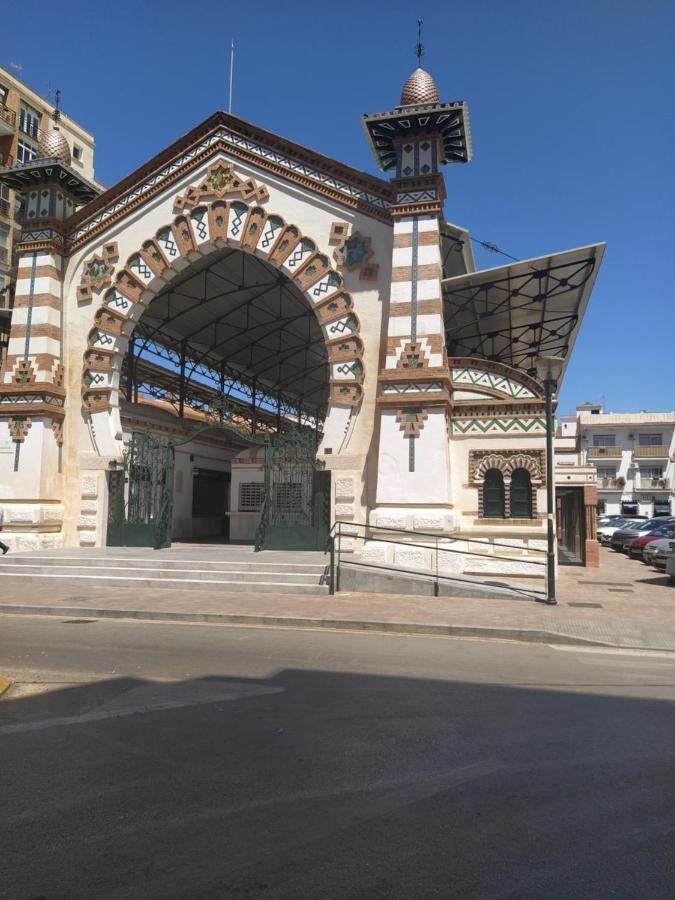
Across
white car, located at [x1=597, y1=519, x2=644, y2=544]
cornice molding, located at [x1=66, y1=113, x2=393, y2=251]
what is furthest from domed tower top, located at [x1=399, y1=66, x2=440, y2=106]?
white car, located at [x1=597, y1=519, x2=644, y2=544]

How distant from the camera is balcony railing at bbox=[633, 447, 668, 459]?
65.1 m

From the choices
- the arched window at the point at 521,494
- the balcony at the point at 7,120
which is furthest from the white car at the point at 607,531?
the balcony at the point at 7,120

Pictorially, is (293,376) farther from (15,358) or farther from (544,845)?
(544,845)

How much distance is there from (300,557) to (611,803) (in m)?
12.7

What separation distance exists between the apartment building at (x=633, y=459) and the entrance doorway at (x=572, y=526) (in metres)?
35.2

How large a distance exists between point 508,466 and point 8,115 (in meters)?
37.3

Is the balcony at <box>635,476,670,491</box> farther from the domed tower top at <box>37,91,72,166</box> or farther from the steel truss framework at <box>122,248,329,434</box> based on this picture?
the domed tower top at <box>37,91,72,166</box>

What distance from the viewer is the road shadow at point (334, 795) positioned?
3.30 meters

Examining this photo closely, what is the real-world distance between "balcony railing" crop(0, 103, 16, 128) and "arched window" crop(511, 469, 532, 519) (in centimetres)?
3687

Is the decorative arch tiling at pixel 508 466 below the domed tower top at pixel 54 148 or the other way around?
below

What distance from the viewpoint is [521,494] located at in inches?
695

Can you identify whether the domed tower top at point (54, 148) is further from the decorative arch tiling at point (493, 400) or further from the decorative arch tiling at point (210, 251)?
the decorative arch tiling at point (493, 400)

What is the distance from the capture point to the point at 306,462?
61.5 ft

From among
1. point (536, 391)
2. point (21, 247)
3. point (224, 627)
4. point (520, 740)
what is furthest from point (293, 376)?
point (520, 740)
